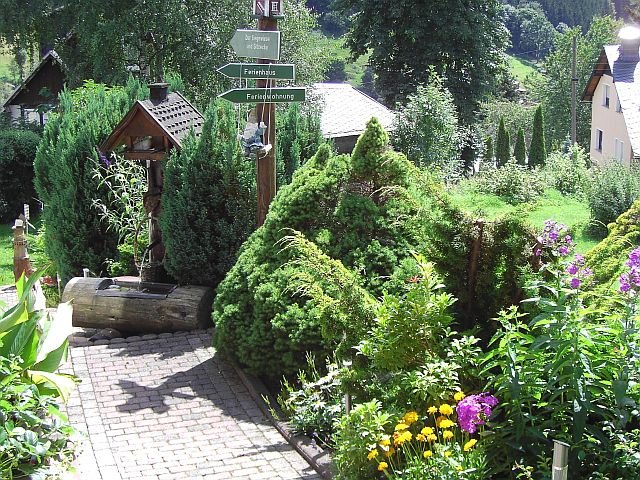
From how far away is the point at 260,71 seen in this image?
8562 mm

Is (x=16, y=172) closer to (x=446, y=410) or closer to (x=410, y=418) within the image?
(x=410, y=418)

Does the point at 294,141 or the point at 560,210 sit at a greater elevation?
the point at 294,141

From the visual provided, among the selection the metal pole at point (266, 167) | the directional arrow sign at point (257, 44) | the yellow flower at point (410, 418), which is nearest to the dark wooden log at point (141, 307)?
the metal pole at point (266, 167)

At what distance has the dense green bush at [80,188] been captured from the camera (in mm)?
11172

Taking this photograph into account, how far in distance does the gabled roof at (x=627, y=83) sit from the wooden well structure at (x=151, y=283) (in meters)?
23.9

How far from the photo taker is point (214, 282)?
9727 mm

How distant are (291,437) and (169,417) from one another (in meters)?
1.10

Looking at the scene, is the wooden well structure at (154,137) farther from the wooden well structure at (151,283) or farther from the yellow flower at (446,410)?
the yellow flower at (446,410)

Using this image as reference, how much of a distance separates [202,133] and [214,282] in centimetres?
162

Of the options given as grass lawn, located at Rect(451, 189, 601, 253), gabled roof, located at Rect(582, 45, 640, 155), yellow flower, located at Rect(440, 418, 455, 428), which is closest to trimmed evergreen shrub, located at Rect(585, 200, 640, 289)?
yellow flower, located at Rect(440, 418, 455, 428)

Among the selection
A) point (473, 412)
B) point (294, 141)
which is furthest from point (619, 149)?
point (473, 412)

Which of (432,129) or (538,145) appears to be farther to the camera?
(538,145)

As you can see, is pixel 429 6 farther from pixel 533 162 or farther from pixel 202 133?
pixel 202 133

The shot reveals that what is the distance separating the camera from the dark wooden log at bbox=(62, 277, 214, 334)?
30.3 feet
